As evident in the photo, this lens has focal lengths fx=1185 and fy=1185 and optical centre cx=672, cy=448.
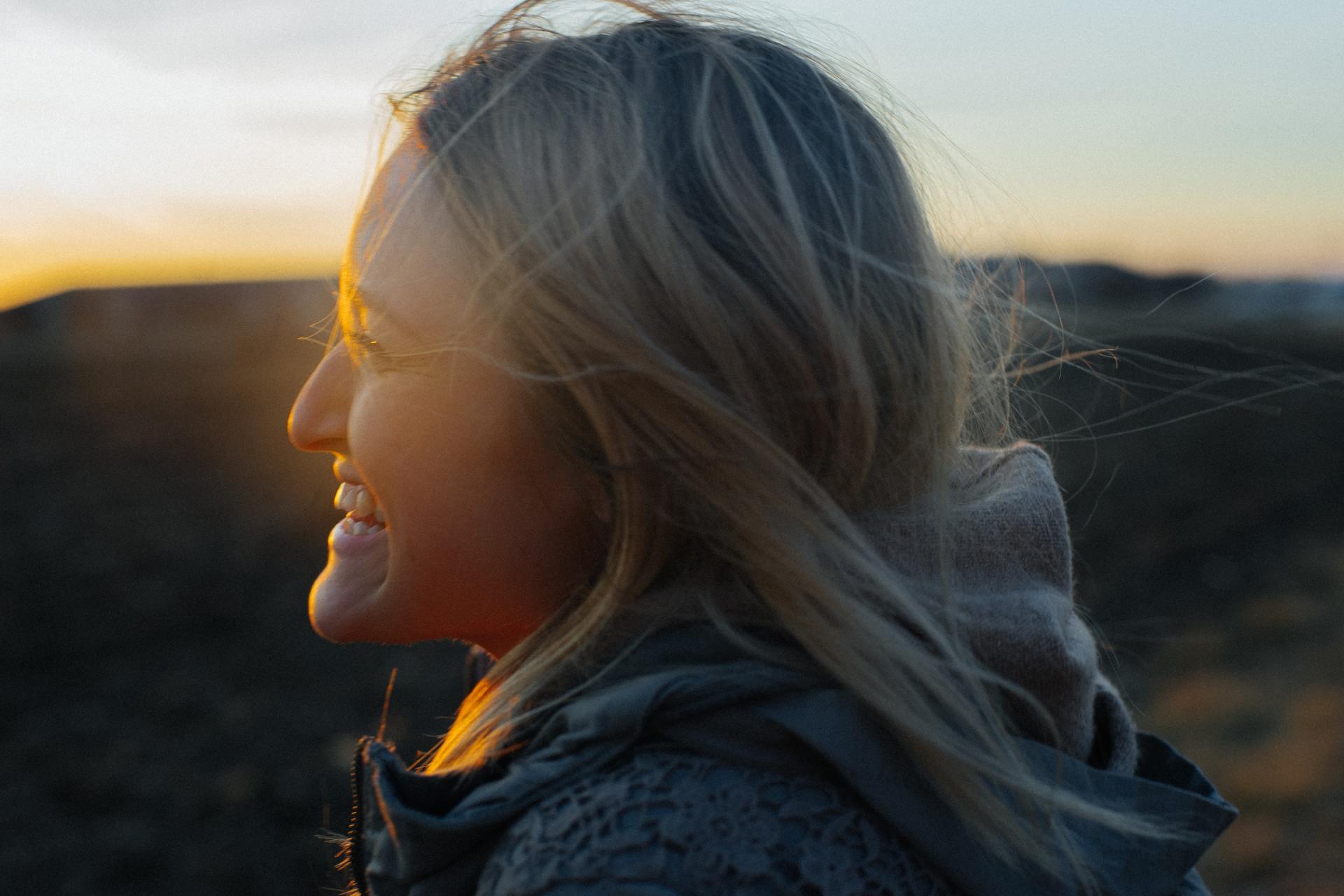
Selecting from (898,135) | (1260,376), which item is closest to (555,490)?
(898,135)

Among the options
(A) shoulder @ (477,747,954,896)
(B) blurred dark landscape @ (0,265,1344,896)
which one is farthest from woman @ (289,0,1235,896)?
(B) blurred dark landscape @ (0,265,1344,896)

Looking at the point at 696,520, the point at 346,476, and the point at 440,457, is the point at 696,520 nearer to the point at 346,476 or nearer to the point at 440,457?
the point at 440,457

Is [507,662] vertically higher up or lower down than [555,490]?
lower down

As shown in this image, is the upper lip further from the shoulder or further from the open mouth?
the shoulder

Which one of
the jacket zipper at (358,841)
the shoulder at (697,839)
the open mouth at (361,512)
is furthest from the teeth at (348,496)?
the shoulder at (697,839)

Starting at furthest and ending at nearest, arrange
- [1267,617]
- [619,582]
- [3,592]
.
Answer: [1267,617] < [3,592] < [619,582]

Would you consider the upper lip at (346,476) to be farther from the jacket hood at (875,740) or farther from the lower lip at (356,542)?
the jacket hood at (875,740)

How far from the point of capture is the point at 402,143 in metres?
1.42

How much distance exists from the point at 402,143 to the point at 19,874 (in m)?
3.39

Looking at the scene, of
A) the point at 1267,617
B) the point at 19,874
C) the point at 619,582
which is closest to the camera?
the point at 619,582

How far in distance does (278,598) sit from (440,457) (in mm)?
5535

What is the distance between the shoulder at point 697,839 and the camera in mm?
984

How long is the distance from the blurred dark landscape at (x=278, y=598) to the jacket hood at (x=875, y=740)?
267 millimetres

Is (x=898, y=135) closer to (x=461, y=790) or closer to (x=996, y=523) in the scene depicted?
(x=996, y=523)
